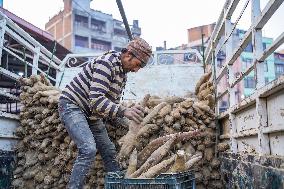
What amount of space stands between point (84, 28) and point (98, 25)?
8.18 feet

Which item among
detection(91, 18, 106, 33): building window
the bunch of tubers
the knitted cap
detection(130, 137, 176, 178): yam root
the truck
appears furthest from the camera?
detection(91, 18, 106, 33): building window

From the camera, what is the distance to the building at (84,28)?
44344 mm

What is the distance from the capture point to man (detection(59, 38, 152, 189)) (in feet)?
10.3

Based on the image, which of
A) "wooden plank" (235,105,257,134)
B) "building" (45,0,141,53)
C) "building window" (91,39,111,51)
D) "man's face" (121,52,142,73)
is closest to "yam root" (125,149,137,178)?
"man's face" (121,52,142,73)

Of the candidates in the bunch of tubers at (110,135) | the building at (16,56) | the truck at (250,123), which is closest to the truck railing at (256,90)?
the truck at (250,123)

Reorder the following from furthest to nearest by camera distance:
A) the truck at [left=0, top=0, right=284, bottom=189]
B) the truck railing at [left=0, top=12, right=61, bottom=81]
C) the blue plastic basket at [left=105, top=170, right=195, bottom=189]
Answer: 1. the truck railing at [left=0, top=12, right=61, bottom=81]
2. the blue plastic basket at [left=105, top=170, right=195, bottom=189]
3. the truck at [left=0, top=0, right=284, bottom=189]

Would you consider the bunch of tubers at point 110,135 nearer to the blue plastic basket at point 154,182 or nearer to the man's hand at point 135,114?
the man's hand at point 135,114

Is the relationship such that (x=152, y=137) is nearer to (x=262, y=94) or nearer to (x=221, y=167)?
(x=221, y=167)

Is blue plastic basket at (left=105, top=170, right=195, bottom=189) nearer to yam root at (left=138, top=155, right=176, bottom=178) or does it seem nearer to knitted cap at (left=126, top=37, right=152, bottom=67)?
yam root at (left=138, top=155, right=176, bottom=178)

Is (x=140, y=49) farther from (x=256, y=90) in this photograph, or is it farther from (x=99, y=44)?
(x=99, y=44)

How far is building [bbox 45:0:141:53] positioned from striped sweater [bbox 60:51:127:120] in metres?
39.9

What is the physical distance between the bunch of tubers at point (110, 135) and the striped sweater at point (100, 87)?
0.51 meters

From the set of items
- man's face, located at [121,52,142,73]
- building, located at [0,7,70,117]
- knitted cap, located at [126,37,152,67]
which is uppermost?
building, located at [0,7,70,117]

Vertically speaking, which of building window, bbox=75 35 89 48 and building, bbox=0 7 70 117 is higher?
building window, bbox=75 35 89 48
